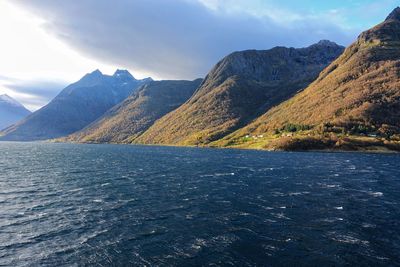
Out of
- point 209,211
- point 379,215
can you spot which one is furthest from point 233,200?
point 379,215

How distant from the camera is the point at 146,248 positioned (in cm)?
3972

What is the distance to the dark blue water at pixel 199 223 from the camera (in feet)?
122

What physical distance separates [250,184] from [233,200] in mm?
19957

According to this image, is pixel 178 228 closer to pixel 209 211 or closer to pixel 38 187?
pixel 209 211

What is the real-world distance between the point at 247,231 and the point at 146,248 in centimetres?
1445

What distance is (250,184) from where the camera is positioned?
8469 centimetres

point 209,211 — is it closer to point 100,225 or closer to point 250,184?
point 100,225

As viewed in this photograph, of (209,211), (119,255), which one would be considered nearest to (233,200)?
(209,211)

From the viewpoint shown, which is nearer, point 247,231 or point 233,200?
point 247,231

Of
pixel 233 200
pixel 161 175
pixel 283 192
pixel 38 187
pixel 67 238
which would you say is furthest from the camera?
pixel 161 175

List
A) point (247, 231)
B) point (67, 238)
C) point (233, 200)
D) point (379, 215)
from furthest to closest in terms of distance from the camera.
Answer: point (233, 200), point (379, 215), point (247, 231), point (67, 238)

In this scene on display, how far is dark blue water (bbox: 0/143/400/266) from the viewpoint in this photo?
37.2m

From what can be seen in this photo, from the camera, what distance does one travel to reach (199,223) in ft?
164

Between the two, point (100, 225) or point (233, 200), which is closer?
point (100, 225)
